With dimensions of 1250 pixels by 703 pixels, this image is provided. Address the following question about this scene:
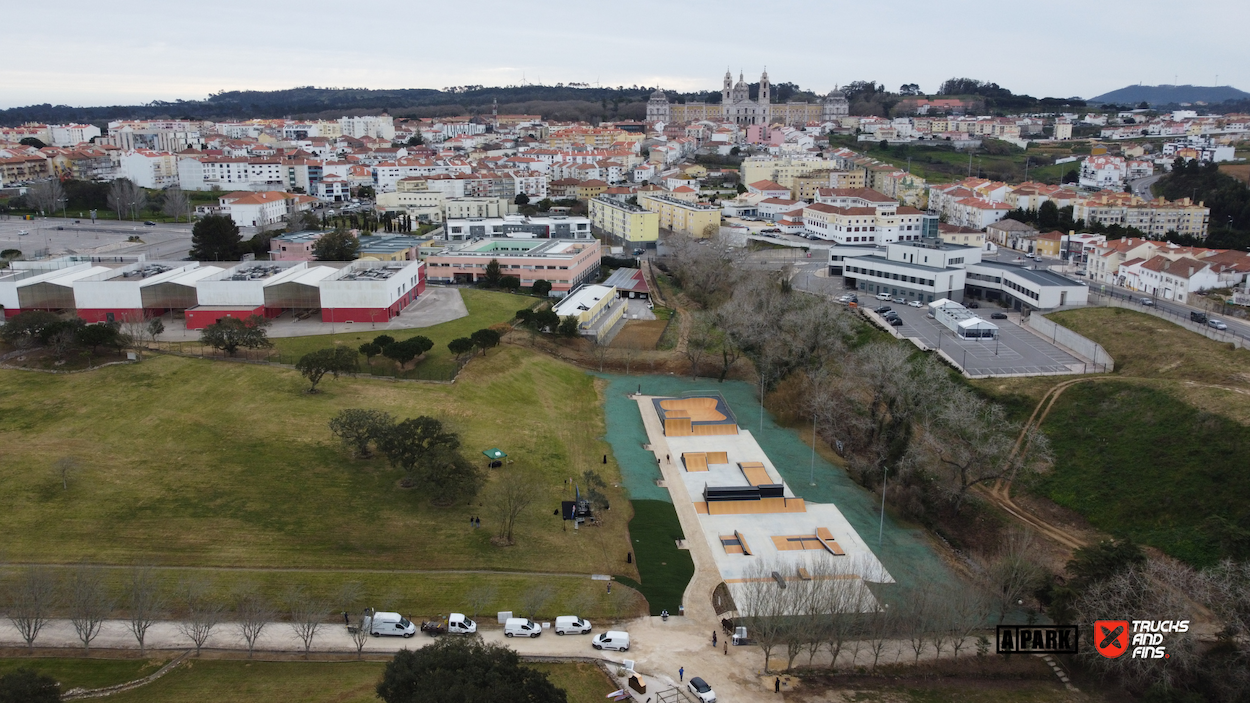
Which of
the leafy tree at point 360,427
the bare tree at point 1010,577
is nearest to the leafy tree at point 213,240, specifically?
the leafy tree at point 360,427

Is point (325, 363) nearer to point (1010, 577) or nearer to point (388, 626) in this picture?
point (388, 626)

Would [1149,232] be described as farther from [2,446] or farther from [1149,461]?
[2,446]

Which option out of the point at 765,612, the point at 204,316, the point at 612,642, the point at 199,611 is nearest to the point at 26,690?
the point at 199,611

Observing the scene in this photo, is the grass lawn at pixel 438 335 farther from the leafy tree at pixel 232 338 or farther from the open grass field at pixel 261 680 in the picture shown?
the open grass field at pixel 261 680

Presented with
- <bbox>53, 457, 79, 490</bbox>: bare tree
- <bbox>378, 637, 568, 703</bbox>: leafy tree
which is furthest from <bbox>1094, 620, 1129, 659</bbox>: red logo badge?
<bbox>53, 457, 79, 490</bbox>: bare tree

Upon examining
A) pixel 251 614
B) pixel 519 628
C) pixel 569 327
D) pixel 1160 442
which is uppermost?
pixel 569 327
